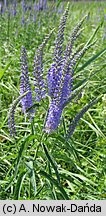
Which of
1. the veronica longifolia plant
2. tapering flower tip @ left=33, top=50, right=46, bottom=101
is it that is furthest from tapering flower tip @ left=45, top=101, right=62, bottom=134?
tapering flower tip @ left=33, top=50, right=46, bottom=101

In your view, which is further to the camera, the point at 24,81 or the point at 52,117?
the point at 24,81

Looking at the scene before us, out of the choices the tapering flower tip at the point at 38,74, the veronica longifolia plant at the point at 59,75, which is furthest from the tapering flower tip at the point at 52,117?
the tapering flower tip at the point at 38,74

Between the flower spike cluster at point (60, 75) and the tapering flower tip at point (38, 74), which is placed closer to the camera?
the flower spike cluster at point (60, 75)

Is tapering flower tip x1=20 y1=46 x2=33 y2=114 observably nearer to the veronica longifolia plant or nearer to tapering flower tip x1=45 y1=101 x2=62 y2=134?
the veronica longifolia plant

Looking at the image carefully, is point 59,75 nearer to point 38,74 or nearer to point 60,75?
point 60,75

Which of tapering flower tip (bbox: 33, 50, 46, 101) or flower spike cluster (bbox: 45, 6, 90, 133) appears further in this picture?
tapering flower tip (bbox: 33, 50, 46, 101)

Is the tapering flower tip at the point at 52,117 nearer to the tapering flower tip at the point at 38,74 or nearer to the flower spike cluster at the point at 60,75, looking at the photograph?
the flower spike cluster at the point at 60,75

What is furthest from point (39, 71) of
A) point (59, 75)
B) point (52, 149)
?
point (52, 149)

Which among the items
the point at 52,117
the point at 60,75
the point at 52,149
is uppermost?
the point at 60,75
